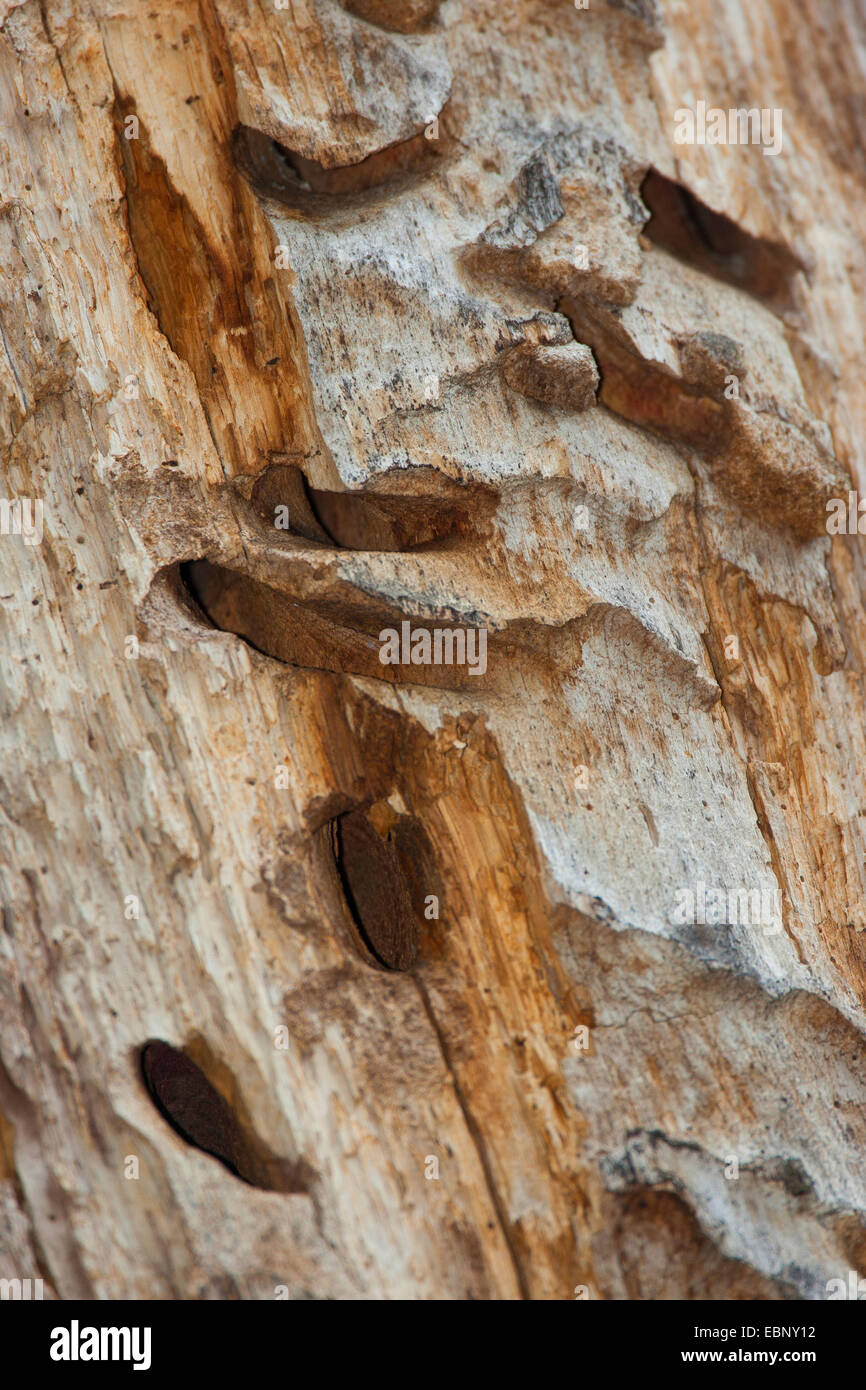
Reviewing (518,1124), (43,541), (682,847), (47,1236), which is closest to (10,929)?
(47,1236)

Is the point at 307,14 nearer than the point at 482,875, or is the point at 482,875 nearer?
the point at 482,875

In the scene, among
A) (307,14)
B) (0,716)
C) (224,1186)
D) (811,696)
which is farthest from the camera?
(811,696)

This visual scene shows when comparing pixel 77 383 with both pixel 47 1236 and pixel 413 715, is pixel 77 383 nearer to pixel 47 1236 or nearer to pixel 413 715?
pixel 413 715

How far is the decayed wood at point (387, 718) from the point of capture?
2.79 m

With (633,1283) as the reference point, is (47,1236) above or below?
above

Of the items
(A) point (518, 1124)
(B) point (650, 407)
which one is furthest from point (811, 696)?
(A) point (518, 1124)

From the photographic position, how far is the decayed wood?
2.79 metres

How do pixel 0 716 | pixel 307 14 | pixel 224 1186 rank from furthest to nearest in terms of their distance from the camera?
pixel 307 14 → pixel 0 716 → pixel 224 1186

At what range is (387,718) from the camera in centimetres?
296

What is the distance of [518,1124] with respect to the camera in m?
2.83

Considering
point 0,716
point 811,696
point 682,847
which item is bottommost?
point 682,847

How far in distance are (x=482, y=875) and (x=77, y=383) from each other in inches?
69.9

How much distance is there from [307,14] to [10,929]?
2.81 m

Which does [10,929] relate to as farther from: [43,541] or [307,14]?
[307,14]
